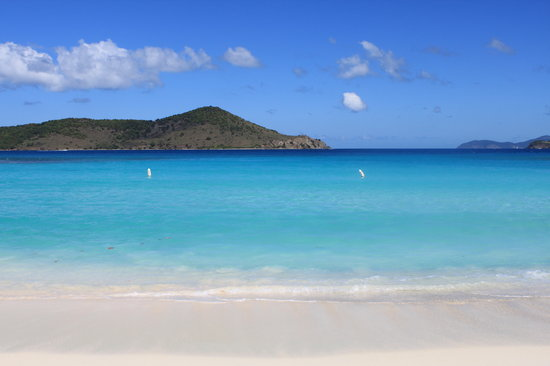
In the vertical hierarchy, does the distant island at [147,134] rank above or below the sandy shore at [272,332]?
above

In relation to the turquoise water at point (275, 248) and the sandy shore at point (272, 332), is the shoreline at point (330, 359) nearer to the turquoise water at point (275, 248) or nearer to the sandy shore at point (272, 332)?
the sandy shore at point (272, 332)

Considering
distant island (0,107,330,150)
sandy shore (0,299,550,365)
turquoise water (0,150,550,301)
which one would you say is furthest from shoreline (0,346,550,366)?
distant island (0,107,330,150)

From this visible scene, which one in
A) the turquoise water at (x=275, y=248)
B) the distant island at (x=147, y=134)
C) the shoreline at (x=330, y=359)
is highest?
the distant island at (x=147, y=134)

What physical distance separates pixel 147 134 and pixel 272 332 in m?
169

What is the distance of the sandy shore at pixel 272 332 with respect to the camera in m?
4.48

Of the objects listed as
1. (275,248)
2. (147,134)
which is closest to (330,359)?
(275,248)

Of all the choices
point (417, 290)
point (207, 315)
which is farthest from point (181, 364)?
point (417, 290)

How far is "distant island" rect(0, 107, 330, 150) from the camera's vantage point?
152 metres

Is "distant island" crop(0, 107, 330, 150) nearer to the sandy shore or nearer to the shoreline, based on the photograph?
the sandy shore

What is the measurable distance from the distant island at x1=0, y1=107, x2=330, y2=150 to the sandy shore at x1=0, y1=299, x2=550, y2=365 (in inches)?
5822

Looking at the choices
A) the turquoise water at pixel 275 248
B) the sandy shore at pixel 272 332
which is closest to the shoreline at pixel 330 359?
the sandy shore at pixel 272 332

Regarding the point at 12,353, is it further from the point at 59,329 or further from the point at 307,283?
the point at 307,283

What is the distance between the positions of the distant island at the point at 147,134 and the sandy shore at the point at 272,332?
148 meters

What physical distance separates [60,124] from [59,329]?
17606cm
